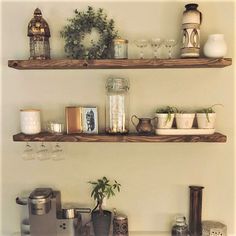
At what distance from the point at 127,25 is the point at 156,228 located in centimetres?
119

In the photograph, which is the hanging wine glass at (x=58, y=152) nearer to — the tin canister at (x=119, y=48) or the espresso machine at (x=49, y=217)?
the espresso machine at (x=49, y=217)

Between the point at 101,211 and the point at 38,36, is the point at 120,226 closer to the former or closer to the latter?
the point at 101,211

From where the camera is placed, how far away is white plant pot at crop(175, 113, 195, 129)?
1721 mm

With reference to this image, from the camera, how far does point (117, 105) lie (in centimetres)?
180

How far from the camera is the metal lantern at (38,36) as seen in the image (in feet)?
5.72

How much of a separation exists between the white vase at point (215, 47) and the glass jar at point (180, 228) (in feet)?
3.00

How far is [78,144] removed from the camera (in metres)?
1.90

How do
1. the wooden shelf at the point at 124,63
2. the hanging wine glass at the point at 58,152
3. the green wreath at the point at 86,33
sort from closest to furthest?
the wooden shelf at the point at 124,63, the green wreath at the point at 86,33, the hanging wine glass at the point at 58,152

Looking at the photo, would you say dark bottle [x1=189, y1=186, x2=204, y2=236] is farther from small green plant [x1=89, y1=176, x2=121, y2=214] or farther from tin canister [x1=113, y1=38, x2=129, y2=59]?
tin canister [x1=113, y1=38, x2=129, y2=59]

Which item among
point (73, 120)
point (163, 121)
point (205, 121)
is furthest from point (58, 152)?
point (205, 121)

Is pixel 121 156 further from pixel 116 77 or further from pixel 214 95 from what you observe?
pixel 214 95

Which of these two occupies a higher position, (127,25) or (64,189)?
(127,25)

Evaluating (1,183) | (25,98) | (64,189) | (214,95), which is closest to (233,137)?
(214,95)

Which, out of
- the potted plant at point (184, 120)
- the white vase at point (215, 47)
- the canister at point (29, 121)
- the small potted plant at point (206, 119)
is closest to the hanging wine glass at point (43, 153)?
the canister at point (29, 121)
